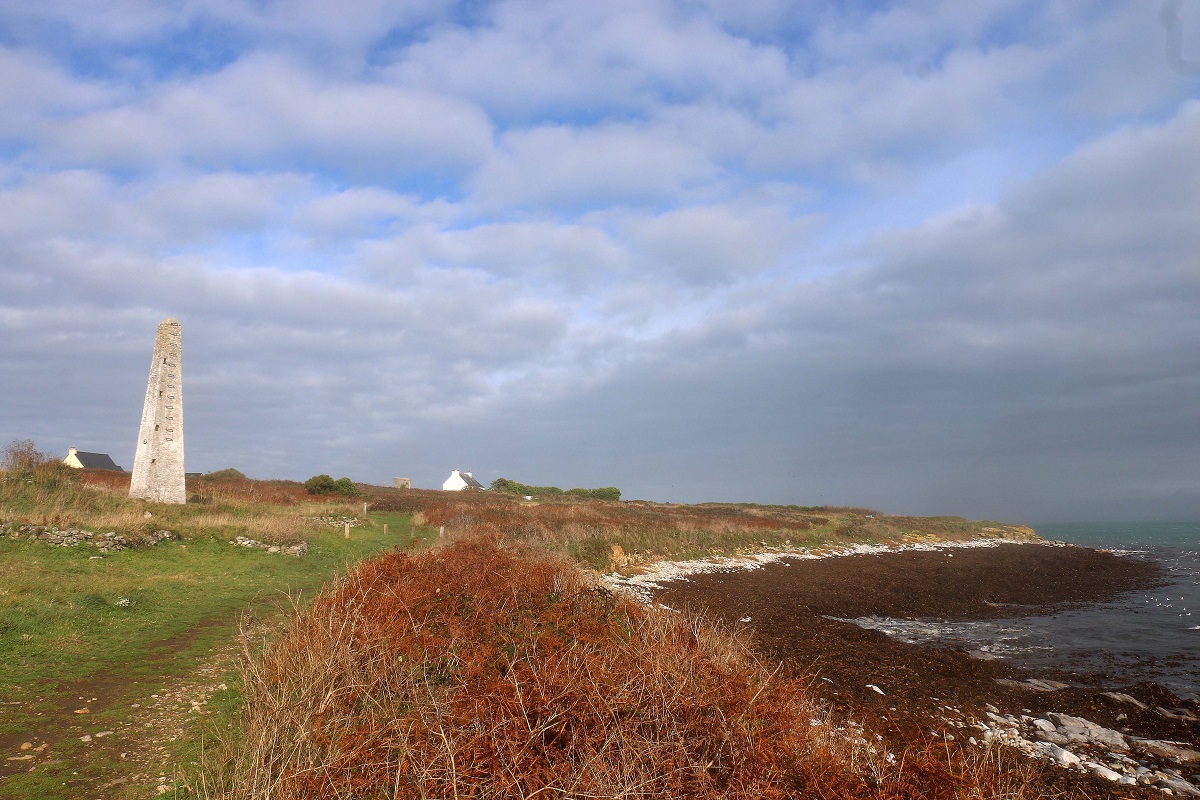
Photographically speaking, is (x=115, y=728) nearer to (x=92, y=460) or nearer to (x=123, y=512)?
(x=123, y=512)

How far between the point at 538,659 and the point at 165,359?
19.9m

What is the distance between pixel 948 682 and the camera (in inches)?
411

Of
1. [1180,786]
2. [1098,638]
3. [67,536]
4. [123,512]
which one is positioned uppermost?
[123,512]

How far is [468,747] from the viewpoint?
4223 millimetres

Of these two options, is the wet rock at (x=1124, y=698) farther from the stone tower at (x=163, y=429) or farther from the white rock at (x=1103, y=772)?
the stone tower at (x=163, y=429)

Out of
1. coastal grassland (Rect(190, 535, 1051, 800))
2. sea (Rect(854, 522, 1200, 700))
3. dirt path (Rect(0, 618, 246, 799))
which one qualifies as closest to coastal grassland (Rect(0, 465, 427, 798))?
dirt path (Rect(0, 618, 246, 799))

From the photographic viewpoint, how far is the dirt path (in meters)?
5.00

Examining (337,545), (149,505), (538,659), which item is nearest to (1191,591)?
(538,659)

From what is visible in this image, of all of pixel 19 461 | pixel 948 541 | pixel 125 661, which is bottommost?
pixel 948 541

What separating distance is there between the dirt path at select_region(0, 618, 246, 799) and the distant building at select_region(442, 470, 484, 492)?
63.8m

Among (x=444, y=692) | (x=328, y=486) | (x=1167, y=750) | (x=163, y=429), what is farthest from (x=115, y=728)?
(x=328, y=486)

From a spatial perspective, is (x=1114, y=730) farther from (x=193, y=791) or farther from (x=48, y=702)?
(x=48, y=702)

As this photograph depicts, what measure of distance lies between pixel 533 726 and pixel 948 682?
352 inches

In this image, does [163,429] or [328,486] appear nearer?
[163,429]
